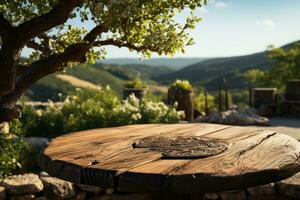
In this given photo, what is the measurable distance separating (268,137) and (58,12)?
242 cm

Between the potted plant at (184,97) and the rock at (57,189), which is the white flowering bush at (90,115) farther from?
the rock at (57,189)

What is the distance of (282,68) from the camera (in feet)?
87.5

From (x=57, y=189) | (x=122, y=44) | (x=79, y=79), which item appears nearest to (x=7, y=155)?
(x=57, y=189)

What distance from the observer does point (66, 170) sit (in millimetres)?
3475

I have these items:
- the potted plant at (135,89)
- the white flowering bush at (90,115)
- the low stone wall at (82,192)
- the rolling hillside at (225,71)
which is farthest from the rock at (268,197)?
the rolling hillside at (225,71)

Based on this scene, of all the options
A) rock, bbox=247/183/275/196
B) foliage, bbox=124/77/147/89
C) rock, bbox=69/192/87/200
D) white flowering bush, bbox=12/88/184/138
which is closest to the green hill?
foliage, bbox=124/77/147/89

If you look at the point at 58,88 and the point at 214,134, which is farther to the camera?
the point at 58,88

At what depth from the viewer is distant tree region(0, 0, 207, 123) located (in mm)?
4664

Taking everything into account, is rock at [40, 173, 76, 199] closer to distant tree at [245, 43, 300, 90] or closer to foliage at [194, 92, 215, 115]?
foliage at [194, 92, 215, 115]

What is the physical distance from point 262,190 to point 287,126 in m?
7.10

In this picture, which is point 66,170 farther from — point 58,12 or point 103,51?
point 103,51

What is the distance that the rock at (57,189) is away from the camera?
20.4ft

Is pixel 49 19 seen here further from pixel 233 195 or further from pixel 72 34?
pixel 233 195

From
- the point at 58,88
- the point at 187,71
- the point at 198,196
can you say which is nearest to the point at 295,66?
the point at 198,196
